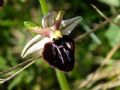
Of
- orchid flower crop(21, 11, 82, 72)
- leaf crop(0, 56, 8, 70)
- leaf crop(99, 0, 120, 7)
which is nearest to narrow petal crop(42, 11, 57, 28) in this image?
orchid flower crop(21, 11, 82, 72)

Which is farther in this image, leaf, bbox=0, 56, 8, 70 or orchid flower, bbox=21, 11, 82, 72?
leaf, bbox=0, 56, 8, 70

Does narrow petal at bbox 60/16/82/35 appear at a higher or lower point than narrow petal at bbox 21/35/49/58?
higher

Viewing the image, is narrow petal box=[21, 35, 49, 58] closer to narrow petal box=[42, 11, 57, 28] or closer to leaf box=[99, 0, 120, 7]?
narrow petal box=[42, 11, 57, 28]

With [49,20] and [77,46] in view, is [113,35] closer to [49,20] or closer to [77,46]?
[77,46]

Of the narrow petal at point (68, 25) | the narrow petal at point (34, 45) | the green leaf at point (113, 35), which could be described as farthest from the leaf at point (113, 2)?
the narrow petal at point (34, 45)

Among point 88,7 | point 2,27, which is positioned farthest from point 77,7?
point 2,27

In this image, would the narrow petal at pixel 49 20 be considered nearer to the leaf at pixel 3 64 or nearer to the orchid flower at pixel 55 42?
the orchid flower at pixel 55 42

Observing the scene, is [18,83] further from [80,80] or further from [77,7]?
[77,7]
